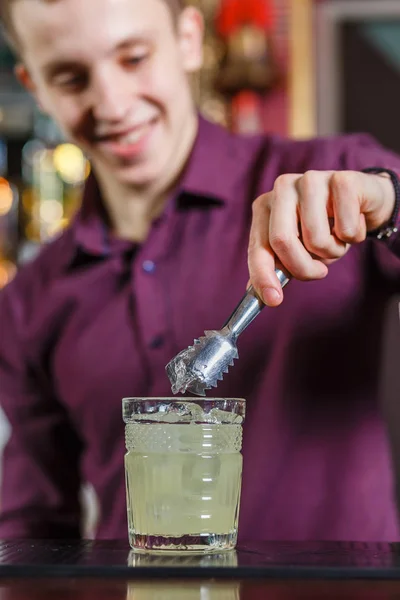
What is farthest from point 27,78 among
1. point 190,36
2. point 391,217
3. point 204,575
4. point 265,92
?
point 265,92

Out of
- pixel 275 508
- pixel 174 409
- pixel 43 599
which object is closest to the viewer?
pixel 43 599

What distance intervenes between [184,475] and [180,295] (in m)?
0.60

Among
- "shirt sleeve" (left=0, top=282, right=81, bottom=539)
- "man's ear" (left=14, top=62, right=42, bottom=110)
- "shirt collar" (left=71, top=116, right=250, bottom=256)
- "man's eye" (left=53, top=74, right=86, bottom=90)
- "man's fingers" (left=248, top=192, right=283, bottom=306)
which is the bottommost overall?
"shirt sleeve" (left=0, top=282, right=81, bottom=539)

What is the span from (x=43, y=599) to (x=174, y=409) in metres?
0.27

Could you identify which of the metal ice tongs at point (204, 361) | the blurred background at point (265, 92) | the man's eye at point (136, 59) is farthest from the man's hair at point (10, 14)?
the blurred background at point (265, 92)

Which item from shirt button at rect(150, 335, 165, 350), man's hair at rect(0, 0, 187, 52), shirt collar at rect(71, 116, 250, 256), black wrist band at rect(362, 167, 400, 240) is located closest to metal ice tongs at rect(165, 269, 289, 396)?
black wrist band at rect(362, 167, 400, 240)

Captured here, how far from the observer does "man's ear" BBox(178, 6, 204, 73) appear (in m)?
1.66

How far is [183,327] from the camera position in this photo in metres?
1.53

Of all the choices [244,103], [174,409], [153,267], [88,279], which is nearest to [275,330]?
[153,267]

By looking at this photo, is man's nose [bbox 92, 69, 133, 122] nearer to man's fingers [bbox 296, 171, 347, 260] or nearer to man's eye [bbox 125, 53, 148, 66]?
man's eye [bbox 125, 53, 148, 66]

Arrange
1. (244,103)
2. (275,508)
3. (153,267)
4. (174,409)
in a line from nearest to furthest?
1. (174,409)
2. (275,508)
3. (153,267)
4. (244,103)

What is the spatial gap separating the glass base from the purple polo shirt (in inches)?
18.6

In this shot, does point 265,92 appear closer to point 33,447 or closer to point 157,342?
point 33,447

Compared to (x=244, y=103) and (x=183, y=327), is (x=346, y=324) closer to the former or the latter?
(x=183, y=327)
